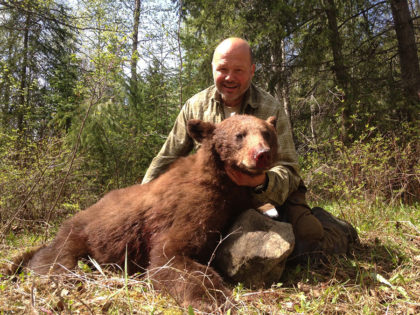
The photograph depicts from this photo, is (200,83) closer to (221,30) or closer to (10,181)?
Answer: (221,30)

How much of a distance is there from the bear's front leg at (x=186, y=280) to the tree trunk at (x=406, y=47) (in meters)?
7.20

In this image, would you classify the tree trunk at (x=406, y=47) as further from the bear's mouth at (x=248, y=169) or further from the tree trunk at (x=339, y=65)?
the bear's mouth at (x=248, y=169)

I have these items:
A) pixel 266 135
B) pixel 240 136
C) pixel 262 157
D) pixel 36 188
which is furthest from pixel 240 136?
pixel 36 188

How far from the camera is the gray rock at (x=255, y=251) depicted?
251cm

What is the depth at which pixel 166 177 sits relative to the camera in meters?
3.03

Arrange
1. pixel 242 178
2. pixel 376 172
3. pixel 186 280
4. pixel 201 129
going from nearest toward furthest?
pixel 186 280, pixel 242 178, pixel 201 129, pixel 376 172

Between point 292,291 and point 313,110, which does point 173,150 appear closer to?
point 292,291

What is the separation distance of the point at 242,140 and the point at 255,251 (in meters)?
0.97

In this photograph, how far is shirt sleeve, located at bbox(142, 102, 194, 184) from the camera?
3.79 m

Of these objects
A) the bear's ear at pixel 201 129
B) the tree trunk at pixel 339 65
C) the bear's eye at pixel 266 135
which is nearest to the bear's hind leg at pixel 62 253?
the bear's ear at pixel 201 129

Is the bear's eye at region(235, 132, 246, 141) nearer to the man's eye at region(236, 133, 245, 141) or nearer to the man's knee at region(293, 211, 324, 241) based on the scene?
the man's eye at region(236, 133, 245, 141)

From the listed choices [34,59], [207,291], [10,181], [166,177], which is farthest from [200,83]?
[34,59]

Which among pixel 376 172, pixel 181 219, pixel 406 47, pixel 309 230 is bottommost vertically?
pixel 309 230

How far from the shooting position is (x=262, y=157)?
2.43 metres
